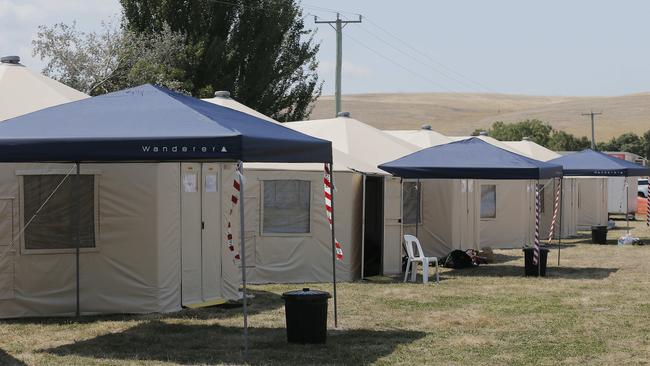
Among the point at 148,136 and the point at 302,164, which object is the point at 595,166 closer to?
the point at 302,164

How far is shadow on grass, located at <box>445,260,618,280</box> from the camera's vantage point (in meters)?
19.1

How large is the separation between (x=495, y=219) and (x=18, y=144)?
1768 cm

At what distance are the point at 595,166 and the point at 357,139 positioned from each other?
9950 mm

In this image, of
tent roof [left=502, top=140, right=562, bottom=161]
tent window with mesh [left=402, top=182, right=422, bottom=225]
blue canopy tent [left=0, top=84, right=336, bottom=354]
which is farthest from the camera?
tent roof [left=502, top=140, right=562, bottom=161]

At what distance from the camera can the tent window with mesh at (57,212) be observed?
504 inches

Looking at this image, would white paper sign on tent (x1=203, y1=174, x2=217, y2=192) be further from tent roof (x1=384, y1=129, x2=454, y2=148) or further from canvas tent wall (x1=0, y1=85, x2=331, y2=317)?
tent roof (x1=384, y1=129, x2=454, y2=148)

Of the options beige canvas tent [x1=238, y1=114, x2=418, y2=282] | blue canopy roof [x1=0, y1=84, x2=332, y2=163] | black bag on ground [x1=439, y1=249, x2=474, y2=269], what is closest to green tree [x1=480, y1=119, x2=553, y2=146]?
black bag on ground [x1=439, y1=249, x2=474, y2=269]

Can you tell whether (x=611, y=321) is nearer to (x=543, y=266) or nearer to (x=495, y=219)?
(x=543, y=266)

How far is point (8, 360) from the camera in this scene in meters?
10.1

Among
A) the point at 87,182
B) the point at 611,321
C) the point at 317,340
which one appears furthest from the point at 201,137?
the point at 611,321

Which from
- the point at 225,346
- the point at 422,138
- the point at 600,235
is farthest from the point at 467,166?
the point at 600,235

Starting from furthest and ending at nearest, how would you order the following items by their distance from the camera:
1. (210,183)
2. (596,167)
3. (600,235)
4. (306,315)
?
(600,235), (596,167), (210,183), (306,315)

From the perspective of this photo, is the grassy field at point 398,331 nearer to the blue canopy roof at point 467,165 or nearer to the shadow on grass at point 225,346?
the shadow on grass at point 225,346

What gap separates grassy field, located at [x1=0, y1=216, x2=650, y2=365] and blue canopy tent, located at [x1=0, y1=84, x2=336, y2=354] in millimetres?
1176
